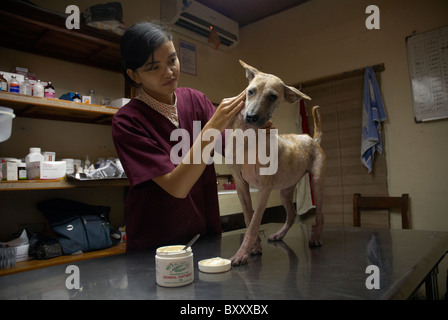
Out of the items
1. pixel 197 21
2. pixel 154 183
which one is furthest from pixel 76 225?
pixel 197 21

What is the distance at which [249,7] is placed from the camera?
3602 millimetres

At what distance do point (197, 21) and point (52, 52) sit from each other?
1563 millimetres

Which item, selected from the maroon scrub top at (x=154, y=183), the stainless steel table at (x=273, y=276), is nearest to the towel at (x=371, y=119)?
the stainless steel table at (x=273, y=276)

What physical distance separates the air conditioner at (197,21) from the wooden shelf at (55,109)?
1.38 meters

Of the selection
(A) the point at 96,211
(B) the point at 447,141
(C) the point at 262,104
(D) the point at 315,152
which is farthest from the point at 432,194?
(A) the point at 96,211

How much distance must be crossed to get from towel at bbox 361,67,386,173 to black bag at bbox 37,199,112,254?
2506mm

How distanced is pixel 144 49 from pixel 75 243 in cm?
148

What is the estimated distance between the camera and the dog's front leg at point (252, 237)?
39.4 inches

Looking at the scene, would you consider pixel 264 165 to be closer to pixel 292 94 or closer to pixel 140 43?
pixel 292 94

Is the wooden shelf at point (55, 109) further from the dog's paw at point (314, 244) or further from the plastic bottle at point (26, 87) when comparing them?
the dog's paw at point (314, 244)

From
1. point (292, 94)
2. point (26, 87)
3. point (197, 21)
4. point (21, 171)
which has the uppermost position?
point (197, 21)
